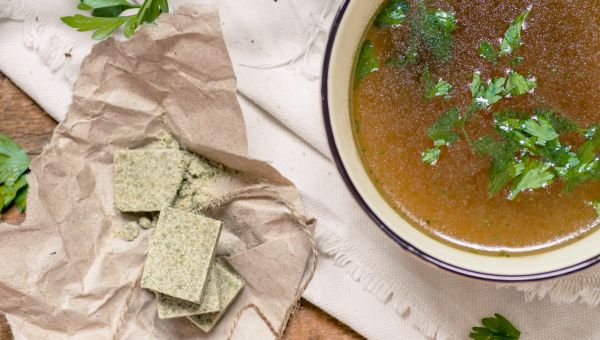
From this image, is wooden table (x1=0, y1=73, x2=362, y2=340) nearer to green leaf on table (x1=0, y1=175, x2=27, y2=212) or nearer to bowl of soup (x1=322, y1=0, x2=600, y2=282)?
green leaf on table (x1=0, y1=175, x2=27, y2=212)

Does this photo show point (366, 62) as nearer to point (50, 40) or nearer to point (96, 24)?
point (96, 24)

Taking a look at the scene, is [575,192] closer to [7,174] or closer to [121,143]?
[121,143]

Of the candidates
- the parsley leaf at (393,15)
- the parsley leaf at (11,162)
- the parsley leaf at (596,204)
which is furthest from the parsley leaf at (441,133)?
the parsley leaf at (11,162)

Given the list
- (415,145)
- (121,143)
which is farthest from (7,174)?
(415,145)

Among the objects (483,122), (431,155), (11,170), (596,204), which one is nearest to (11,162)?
(11,170)

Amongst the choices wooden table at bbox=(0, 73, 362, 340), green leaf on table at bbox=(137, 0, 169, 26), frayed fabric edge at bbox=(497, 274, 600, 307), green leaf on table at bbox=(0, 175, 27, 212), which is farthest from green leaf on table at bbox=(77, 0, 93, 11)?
frayed fabric edge at bbox=(497, 274, 600, 307)

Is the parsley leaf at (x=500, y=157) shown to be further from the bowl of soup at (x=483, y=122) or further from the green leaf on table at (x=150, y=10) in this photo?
the green leaf on table at (x=150, y=10)
